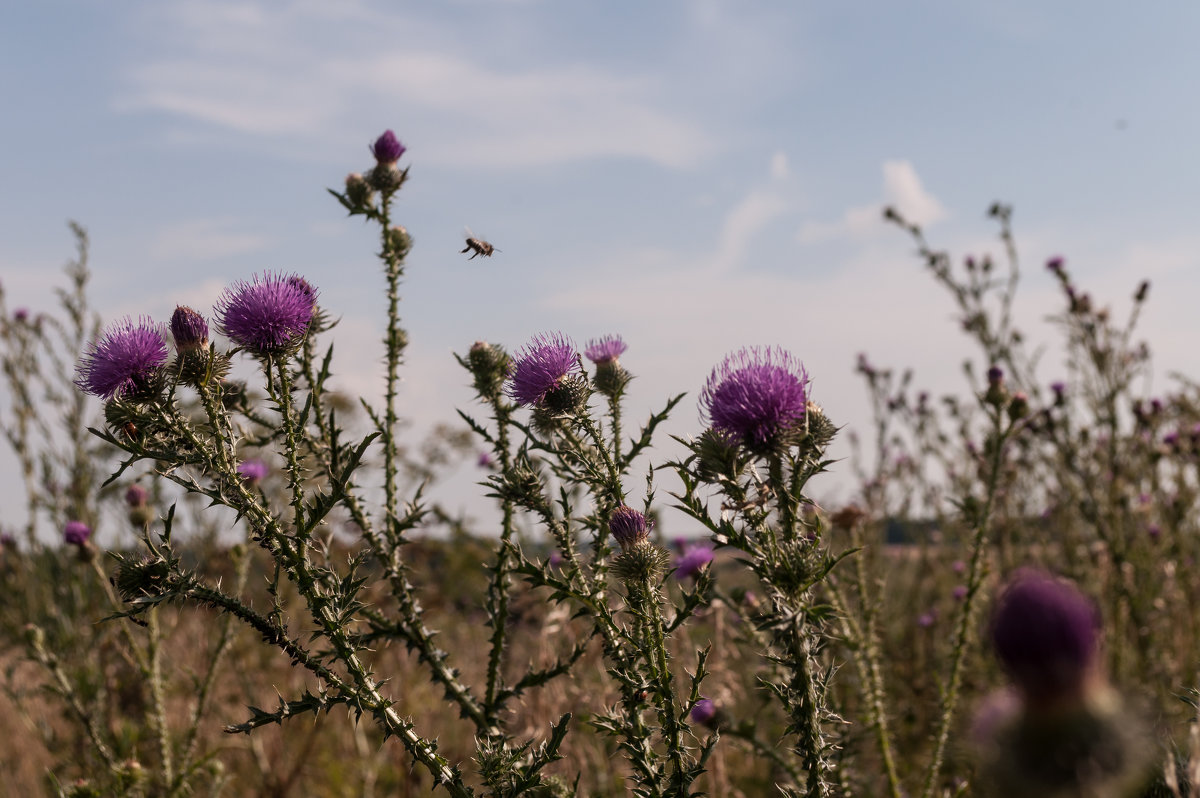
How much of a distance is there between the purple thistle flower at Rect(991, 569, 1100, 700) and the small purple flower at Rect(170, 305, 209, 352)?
296cm

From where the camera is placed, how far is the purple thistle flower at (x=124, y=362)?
3.11 m

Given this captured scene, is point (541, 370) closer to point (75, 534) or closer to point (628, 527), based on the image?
point (628, 527)

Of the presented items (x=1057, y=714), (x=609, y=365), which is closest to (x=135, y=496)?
(x=609, y=365)

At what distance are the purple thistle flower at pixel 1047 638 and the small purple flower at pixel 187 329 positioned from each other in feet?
9.70

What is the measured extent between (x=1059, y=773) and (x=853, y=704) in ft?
19.6

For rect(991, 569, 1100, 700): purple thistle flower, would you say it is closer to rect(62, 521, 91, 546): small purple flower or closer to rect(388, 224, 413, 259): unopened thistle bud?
rect(388, 224, 413, 259): unopened thistle bud

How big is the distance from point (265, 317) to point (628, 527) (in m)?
1.61

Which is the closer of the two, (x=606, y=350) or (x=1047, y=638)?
(x=1047, y=638)

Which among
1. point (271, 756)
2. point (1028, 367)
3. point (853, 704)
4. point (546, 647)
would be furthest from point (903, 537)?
point (271, 756)

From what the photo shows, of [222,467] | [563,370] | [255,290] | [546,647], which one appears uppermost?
[255,290]

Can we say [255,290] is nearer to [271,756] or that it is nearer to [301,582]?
[301,582]

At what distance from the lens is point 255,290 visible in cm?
328

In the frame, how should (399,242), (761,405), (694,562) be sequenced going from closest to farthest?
(761,405)
(399,242)
(694,562)

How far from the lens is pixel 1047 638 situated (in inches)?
46.2
